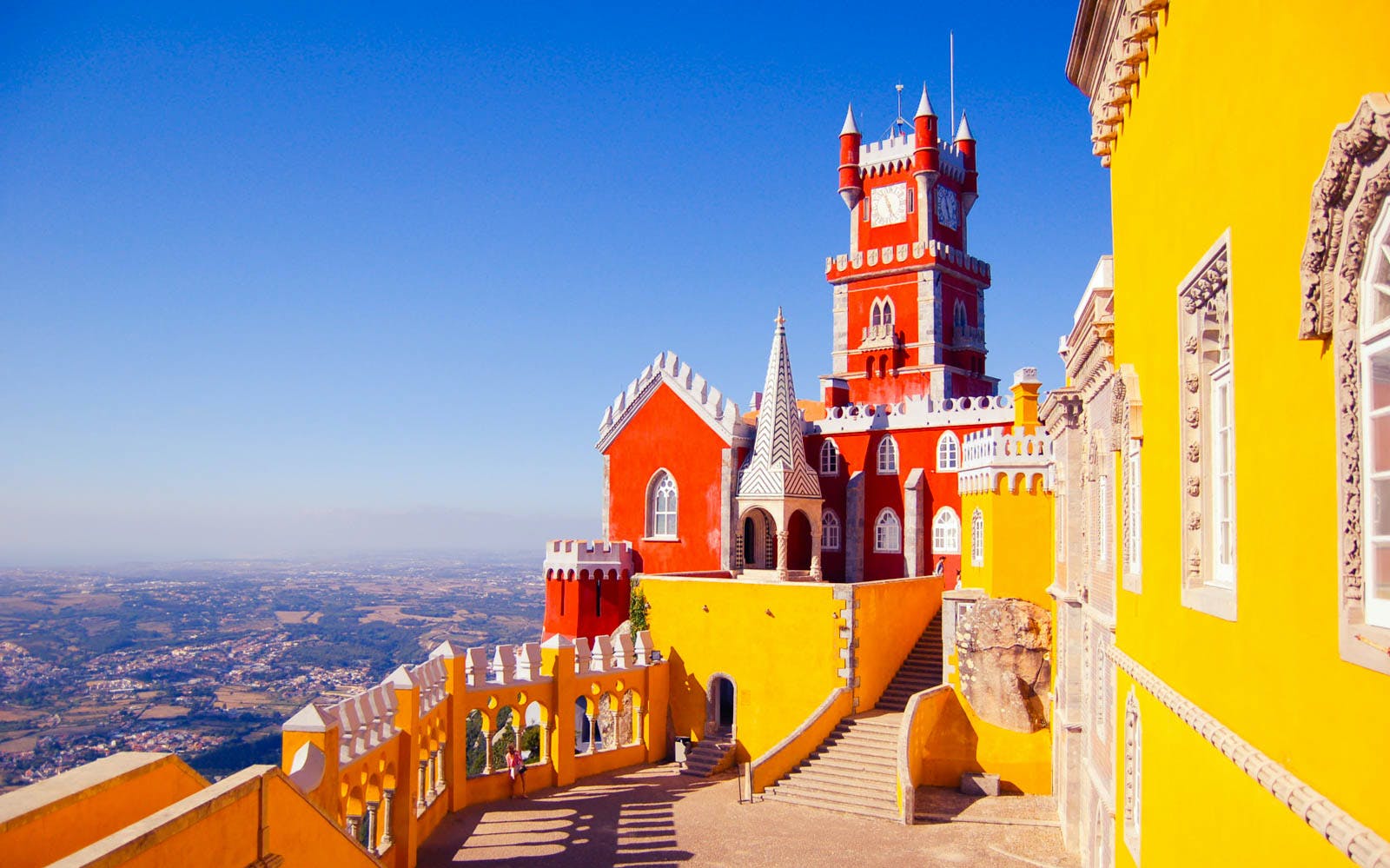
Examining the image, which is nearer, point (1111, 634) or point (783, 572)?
point (1111, 634)

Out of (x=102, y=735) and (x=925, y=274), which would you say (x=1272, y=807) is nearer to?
(x=925, y=274)

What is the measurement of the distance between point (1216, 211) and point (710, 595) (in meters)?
19.3

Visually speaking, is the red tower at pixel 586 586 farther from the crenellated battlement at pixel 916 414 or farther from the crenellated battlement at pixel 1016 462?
the crenellated battlement at pixel 1016 462

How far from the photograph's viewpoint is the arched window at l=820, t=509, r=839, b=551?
30531 millimetres

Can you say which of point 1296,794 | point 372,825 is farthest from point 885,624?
point 1296,794

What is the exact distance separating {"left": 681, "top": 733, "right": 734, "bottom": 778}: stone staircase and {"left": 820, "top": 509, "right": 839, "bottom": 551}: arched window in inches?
333

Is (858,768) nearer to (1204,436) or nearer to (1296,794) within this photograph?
(1204,436)

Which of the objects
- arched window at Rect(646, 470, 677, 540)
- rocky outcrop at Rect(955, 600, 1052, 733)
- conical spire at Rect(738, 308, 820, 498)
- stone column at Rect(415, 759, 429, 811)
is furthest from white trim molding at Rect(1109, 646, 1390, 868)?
arched window at Rect(646, 470, 677, 540)

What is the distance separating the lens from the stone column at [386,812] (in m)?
15.4

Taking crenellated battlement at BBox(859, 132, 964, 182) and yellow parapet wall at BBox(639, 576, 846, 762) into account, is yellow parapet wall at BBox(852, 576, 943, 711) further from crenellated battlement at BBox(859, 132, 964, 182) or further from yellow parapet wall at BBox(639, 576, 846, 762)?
crenellated battlement at BBox(859, 132, 964, 182)

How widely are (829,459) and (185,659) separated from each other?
195ft

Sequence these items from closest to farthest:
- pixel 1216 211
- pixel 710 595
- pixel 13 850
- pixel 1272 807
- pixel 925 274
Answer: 1. pixel 1272 807
2. pixel 1216 211
3. pixel 13 850
4. pixel 710 595
5. pixel 925 274

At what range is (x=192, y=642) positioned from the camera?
8350 cm

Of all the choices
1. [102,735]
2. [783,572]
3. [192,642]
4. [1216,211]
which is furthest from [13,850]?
[192,642]
